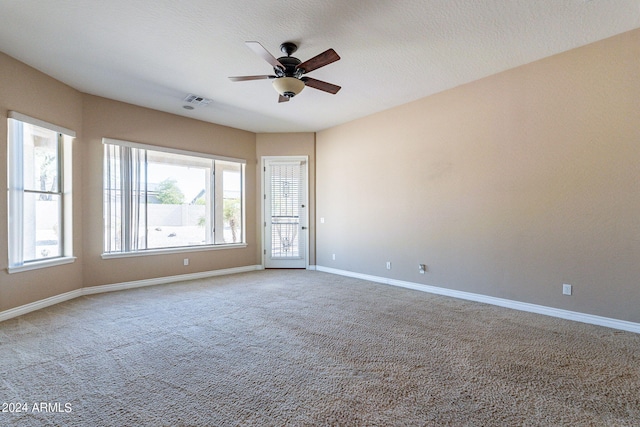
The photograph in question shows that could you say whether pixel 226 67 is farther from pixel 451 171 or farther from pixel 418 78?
pixel 451 171

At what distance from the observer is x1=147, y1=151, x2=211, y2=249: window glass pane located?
18.1 ft

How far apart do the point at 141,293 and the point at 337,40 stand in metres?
4.51

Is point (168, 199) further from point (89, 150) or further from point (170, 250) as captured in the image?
point (89, 150)

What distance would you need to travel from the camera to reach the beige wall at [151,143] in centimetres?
478

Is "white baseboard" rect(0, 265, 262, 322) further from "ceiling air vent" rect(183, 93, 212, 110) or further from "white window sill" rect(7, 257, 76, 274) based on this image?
"ceiling air vent" rect(183, 93, 212, 110)

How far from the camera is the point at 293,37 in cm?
320

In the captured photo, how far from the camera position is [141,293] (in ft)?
15.6

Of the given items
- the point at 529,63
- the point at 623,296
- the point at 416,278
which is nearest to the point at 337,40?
the point at 529,63

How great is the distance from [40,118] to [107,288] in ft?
8.52

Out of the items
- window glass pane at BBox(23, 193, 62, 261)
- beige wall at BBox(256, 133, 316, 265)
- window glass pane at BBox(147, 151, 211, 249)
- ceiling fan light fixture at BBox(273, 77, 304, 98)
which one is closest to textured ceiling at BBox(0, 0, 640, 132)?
ceiling fan light fixture at BBox(273, 77, 304, 98)

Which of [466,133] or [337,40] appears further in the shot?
[466,133]

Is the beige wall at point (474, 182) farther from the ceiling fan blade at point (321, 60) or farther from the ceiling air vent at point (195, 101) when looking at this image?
the ceiling fan blade at point (321, 60)

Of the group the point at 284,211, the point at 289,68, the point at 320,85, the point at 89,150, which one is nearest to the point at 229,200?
the point at 284,211

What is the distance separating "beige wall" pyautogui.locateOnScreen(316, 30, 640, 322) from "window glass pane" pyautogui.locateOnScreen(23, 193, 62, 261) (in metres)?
4.85
